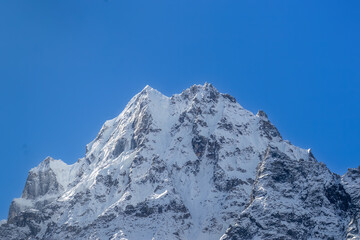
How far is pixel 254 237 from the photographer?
651 feet

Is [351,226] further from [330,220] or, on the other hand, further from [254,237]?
[254,237]

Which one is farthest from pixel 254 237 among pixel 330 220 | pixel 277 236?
pixel 330 220

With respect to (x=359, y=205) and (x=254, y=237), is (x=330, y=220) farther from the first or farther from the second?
(x=254, y=237)

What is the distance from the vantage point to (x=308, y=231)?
197875 millimetres

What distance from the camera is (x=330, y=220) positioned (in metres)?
200

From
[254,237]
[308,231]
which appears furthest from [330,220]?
[254,237]

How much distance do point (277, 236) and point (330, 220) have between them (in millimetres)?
16390

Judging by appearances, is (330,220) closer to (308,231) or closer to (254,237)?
(308,231)

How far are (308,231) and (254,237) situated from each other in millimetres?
15259

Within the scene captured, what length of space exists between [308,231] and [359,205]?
16080 millimetres

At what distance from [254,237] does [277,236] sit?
259 inches

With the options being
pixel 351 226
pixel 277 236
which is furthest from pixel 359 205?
pixel 277 236

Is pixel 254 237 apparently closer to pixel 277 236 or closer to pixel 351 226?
pixel 277 236

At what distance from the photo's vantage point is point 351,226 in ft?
630
